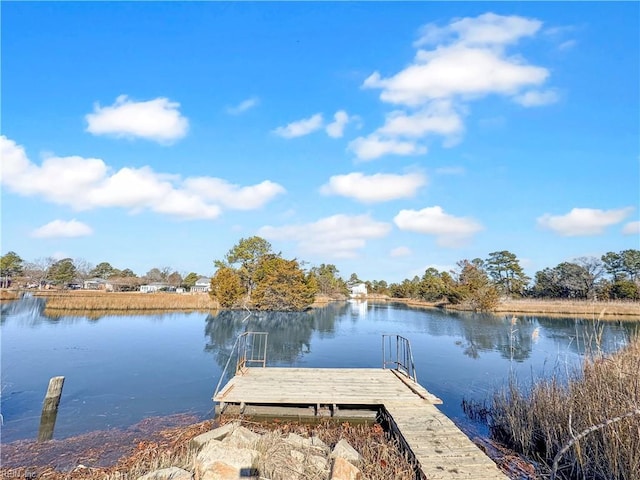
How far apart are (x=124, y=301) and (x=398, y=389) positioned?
32.6 m

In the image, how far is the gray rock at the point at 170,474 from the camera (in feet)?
14.8

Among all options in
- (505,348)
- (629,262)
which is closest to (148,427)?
(505,348)

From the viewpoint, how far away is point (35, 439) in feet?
25.0

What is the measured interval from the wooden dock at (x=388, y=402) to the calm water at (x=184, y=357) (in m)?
1.35

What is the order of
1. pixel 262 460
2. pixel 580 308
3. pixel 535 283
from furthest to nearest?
pixel 535 283, pixel 580 308, pixel 262 460

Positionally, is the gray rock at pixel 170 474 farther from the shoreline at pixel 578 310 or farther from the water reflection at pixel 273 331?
→ the shoreline at pixel 578 310

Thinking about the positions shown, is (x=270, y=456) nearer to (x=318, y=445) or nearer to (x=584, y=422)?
(x=318, y=445)

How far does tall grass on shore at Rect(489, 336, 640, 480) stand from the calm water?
663mm

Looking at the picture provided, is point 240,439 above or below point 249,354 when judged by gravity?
above

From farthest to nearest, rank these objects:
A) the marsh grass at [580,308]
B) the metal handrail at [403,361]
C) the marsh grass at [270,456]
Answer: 1. the marsh grass at [580,308]
2. the metal handrail at [403,361]
3. the marsh grass at [270,456]

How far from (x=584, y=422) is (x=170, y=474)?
6168mm

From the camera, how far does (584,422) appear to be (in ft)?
18.5

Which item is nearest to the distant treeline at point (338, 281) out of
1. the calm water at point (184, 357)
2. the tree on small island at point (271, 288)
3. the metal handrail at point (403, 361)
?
the tree on small island at point (271, 288)

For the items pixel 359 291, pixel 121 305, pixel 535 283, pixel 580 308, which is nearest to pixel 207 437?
pixel 121 305
